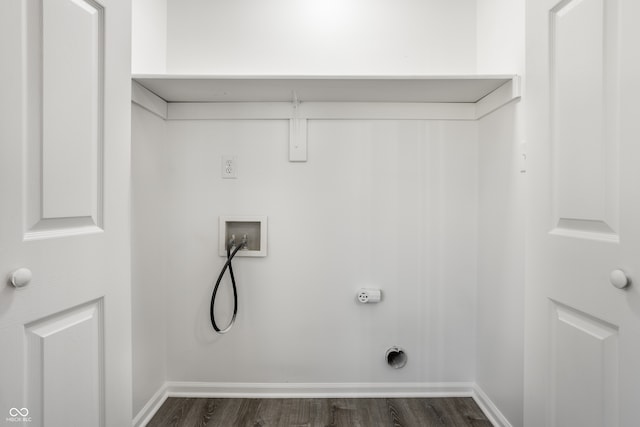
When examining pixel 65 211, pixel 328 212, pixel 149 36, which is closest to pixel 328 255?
pixel 328 212

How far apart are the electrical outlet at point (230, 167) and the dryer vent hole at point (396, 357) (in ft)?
3.95

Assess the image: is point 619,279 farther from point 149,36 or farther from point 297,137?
point 149,36

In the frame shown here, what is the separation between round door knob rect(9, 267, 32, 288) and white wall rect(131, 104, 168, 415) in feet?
2.43

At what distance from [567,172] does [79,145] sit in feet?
4.01

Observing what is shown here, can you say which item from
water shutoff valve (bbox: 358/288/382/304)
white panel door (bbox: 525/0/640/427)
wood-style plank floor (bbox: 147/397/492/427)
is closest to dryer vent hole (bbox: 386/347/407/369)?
wood-style plank floor (bbox: 147/397/492/427)

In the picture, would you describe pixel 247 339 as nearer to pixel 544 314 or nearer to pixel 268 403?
pixel 268 403

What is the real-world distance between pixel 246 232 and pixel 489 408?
1435 mm

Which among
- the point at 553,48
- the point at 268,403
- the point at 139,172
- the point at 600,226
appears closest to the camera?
the point at 600,226

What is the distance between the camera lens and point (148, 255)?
1.50 meters

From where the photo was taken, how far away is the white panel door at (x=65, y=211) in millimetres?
653

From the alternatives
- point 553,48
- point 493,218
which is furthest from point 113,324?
point 493,218

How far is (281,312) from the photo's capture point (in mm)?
1677

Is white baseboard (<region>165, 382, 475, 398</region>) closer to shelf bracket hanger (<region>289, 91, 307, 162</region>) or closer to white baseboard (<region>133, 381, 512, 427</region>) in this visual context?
white baseboard (<region>133, 381, 512, 427</region>)

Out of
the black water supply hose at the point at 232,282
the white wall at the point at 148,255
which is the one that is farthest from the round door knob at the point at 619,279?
the white wall at the point at 148,255
